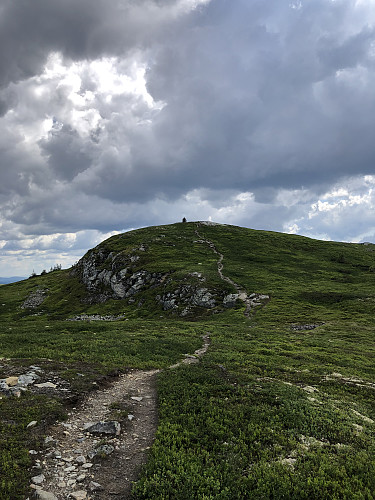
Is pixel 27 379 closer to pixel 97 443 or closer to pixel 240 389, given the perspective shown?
pixel 97 443

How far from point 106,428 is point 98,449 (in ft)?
5.01

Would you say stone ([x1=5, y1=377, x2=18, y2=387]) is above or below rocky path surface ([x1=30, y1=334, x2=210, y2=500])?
above

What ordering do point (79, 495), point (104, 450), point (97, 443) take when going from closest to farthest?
point (79, 495) → point (104, 450) → point (97, 443)

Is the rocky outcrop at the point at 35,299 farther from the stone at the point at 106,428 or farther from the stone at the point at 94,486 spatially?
the stone at the point at 94,486

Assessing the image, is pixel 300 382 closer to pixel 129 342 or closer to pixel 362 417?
pixel 362 417

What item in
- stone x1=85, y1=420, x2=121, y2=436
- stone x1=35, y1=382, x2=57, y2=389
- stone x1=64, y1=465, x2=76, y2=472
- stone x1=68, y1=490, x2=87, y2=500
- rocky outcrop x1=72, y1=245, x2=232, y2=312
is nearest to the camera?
stone x1=68, y1=490, x2=87, y2=500

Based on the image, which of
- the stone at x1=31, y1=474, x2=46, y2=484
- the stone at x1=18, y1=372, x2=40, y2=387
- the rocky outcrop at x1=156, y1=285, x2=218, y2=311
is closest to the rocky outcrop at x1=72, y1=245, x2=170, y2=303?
the rocky outcrop at x1=156, y1=285, x2=218, y2=311

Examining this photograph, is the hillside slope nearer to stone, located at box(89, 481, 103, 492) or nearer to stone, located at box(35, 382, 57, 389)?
stone, located at box(35, 382, 57, 389)

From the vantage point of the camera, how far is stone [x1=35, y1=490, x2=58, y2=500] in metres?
7.88

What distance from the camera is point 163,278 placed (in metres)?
81.6

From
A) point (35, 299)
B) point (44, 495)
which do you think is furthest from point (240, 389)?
point (35, 299)

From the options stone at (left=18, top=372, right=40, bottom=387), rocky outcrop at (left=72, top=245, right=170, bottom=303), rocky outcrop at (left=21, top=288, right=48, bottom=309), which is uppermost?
rocky outcrop at (left=72, top=245, right=170, bottom=303)

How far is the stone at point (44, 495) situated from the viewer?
7.88 m

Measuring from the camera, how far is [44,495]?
7.95m
